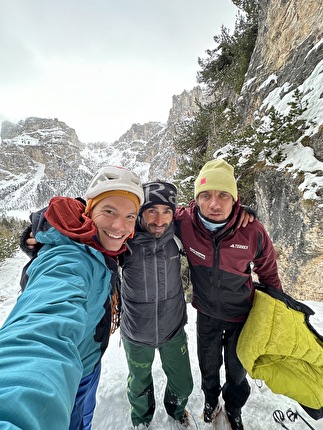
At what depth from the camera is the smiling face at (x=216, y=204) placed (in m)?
1.99

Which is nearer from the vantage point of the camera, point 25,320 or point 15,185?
point 25,320

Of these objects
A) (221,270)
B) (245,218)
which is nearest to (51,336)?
(221,270)

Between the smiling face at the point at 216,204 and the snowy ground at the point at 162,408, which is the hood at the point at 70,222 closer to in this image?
the smiling face at the point at 216,204

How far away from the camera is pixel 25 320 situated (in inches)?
31.7

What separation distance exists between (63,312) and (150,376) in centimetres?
183

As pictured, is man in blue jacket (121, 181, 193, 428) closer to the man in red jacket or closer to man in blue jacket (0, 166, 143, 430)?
the man in red jacket

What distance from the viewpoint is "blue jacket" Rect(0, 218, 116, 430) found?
554 millimetres

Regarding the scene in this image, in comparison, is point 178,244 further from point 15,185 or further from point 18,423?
point 15,185

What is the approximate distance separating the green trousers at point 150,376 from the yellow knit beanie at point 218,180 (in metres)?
1.56

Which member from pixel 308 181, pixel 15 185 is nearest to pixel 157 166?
pixel 308 181

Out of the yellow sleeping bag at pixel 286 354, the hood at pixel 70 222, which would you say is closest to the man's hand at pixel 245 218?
the yellow sleeping bag at pixel 286 354

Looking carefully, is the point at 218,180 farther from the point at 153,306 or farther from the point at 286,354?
the point at 286,354

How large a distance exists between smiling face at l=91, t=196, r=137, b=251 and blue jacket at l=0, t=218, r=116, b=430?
250 mm

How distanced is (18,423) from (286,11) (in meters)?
10.4
